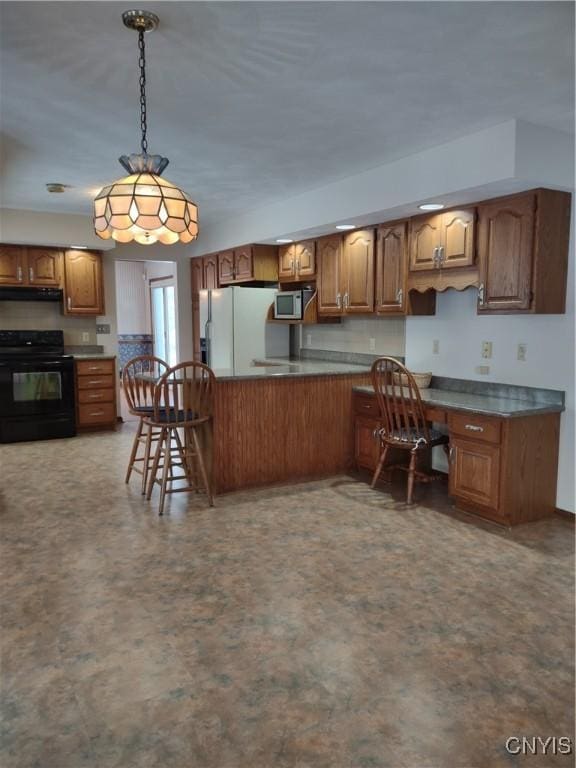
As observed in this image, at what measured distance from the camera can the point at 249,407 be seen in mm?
4152

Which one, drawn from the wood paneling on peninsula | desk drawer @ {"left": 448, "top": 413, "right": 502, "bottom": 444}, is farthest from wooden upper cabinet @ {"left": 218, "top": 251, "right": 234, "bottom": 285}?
desk drawer @ {"left": 448, "top": 413, "right": 502, "bottom": 444}

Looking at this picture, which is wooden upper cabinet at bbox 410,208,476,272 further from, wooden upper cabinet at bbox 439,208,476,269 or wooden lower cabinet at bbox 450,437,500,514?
wooden lower cabinet at bbox 450,437,500,514

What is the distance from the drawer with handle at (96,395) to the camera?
623 cm

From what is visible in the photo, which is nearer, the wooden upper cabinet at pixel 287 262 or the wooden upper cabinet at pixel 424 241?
the wooden upper cabinet at pixel 424 241

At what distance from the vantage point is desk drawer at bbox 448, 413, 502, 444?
3346 millimetres

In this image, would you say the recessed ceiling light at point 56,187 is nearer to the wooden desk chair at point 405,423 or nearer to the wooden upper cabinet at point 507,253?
the wooden desk chair at point 405,423

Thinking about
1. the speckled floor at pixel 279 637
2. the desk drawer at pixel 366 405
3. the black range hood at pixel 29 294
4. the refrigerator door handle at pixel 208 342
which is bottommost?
the speckled floor at pixel 279 637

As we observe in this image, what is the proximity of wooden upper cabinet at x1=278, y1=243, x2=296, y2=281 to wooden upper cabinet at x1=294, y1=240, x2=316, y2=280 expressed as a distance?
0.24 feet

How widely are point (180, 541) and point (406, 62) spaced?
9.08ft

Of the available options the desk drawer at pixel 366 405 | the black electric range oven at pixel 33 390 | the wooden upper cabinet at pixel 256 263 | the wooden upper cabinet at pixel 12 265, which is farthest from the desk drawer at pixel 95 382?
the desk drawer at pixel 366 405

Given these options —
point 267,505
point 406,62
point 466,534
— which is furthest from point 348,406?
point 406,62

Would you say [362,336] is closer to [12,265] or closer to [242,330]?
[242,330]

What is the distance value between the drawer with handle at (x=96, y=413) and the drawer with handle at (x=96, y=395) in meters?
0.05

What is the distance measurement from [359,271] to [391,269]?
1.33 ft
